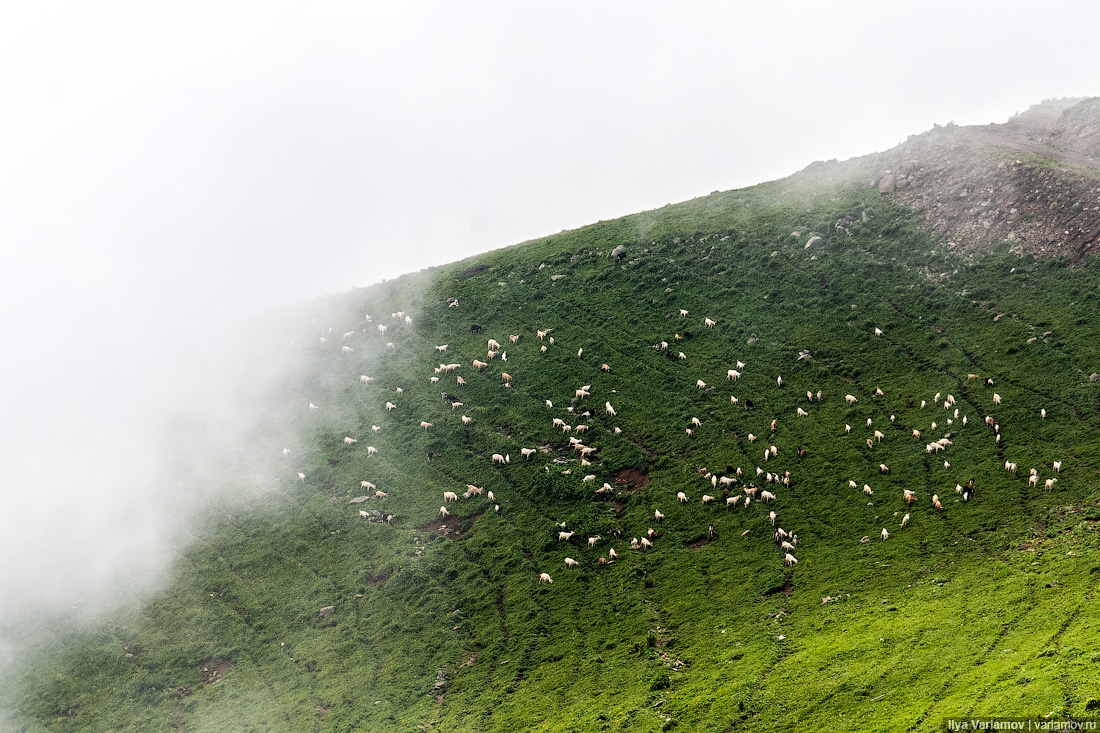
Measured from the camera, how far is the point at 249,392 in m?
88.1

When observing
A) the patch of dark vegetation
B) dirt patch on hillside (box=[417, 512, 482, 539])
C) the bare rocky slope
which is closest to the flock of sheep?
dirt patch on hillside (box=[417, 512, 482, 539])

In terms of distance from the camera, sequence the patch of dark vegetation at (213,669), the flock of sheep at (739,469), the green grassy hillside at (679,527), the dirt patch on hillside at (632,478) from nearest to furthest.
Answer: the green grassy hillside at (679,527)
the flock of sheep at (739,469)
the patch of dark vegetation at (213,669)
the dirt patch on hillside at (632,478)

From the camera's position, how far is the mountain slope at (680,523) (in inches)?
1559

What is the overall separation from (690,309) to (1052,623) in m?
48.9

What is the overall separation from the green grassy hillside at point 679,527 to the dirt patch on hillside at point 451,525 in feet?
0.81

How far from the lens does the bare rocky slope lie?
70.9 metres

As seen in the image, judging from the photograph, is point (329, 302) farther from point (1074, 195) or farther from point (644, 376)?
point (1074, 195)

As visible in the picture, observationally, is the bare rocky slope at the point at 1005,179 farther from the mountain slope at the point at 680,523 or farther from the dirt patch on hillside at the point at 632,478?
the dirt patch on hillside at the point at 632,478

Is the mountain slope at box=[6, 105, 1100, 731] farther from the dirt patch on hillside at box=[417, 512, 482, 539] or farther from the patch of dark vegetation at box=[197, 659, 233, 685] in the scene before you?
the patch of dark vegetation at box=[197, 659, 233, 685]

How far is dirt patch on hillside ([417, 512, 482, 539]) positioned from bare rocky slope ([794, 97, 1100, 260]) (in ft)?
168

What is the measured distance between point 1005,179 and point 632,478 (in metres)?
49.8

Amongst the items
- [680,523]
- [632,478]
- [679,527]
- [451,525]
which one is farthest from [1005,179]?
[451,525]

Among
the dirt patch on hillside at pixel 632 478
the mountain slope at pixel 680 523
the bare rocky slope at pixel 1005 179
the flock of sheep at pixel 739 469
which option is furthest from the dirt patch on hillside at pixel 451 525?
the bare rocky slope at pixel 1005 179

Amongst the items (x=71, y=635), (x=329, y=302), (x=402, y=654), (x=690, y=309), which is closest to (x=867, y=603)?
(x=402, y=654)
